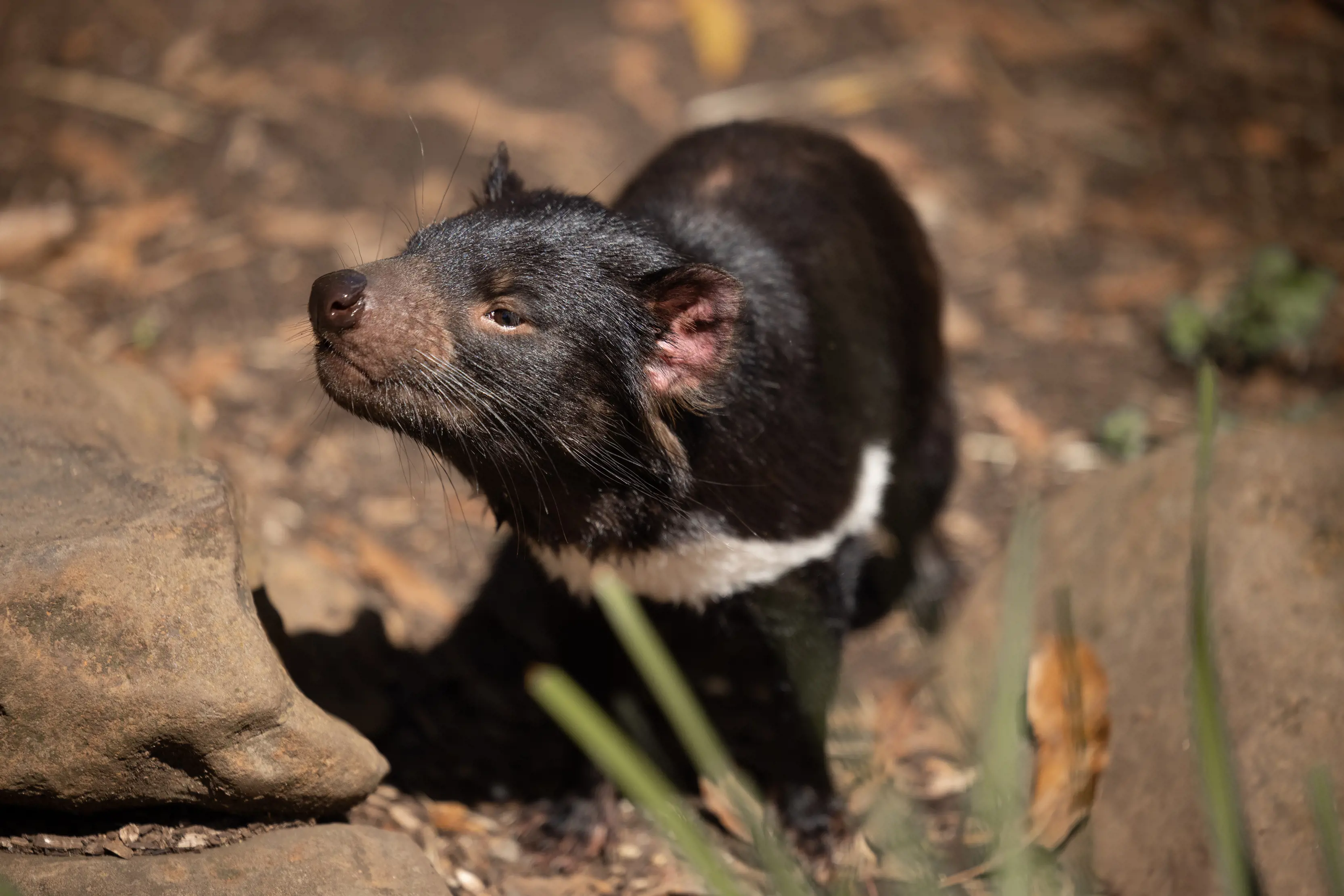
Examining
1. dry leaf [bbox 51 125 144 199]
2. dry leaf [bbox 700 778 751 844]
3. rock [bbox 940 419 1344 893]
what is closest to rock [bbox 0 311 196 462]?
dry leaf [bbox 700 778 751 844]

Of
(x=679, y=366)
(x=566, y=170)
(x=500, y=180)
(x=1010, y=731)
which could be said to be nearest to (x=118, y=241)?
(x=566, y=170)

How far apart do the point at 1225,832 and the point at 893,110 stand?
4420mm

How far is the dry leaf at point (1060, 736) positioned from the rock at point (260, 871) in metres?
1.31

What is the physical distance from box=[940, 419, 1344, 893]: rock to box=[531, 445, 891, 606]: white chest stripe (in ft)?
1.53

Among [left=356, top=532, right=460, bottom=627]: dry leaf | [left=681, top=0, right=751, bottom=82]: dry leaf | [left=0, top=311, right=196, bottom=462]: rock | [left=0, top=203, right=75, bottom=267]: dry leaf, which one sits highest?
[left=681, top=0, right=751, bottom=82]: dry leaf

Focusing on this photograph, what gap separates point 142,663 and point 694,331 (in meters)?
1.12

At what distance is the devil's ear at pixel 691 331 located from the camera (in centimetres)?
211

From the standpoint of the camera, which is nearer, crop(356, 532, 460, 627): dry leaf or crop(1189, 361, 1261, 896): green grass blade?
crop(1189, 361, 1261, 896): green grass blade

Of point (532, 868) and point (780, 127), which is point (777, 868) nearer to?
point (532, 868)

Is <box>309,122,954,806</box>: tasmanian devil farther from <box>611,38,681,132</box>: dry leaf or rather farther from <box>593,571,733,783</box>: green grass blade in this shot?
<box>611,38,681,132</box>: dry leaf

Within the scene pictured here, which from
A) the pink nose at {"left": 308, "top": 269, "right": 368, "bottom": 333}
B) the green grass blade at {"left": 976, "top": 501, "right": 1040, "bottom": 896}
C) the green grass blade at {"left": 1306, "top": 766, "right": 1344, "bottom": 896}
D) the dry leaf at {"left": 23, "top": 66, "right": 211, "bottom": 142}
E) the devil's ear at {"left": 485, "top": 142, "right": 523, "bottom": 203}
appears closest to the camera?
the green grass blade at {"left": 1306, "top": 766, "right": 1344, "bottom": 896}

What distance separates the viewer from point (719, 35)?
209 inches

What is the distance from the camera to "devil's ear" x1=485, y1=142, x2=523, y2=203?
2.49 meters

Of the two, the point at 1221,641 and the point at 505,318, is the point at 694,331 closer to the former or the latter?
the point at 505,318
